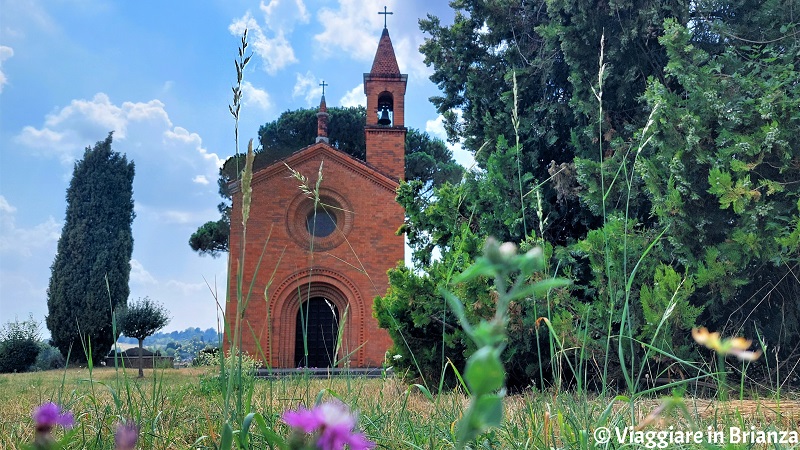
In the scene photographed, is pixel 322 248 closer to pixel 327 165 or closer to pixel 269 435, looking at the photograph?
pixel 327 165

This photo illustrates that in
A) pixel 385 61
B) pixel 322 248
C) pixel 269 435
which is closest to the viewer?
pixel 269 435

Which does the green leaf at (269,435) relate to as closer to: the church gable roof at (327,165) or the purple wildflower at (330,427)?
the purple wildflower at (330,427)

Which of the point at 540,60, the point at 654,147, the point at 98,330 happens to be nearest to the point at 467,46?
the point at 540,60

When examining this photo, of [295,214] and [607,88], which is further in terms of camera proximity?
[295,214]

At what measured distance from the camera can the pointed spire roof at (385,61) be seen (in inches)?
691

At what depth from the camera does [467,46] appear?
8.32 metres

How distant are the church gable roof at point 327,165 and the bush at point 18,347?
10587 mm

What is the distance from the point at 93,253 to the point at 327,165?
40.1ft

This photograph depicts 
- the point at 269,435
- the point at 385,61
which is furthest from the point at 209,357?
the point at 385,61

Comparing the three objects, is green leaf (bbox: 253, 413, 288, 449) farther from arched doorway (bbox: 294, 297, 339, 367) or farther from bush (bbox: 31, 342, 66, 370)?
bush (bbox: 31, 342, 66, 370)

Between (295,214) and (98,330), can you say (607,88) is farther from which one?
(98,330)

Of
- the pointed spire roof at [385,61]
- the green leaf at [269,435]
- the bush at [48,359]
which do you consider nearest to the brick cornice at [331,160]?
the pointed spire roof at [385,61]

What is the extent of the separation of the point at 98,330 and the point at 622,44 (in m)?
22.2

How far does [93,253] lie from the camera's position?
22609 millimetres
